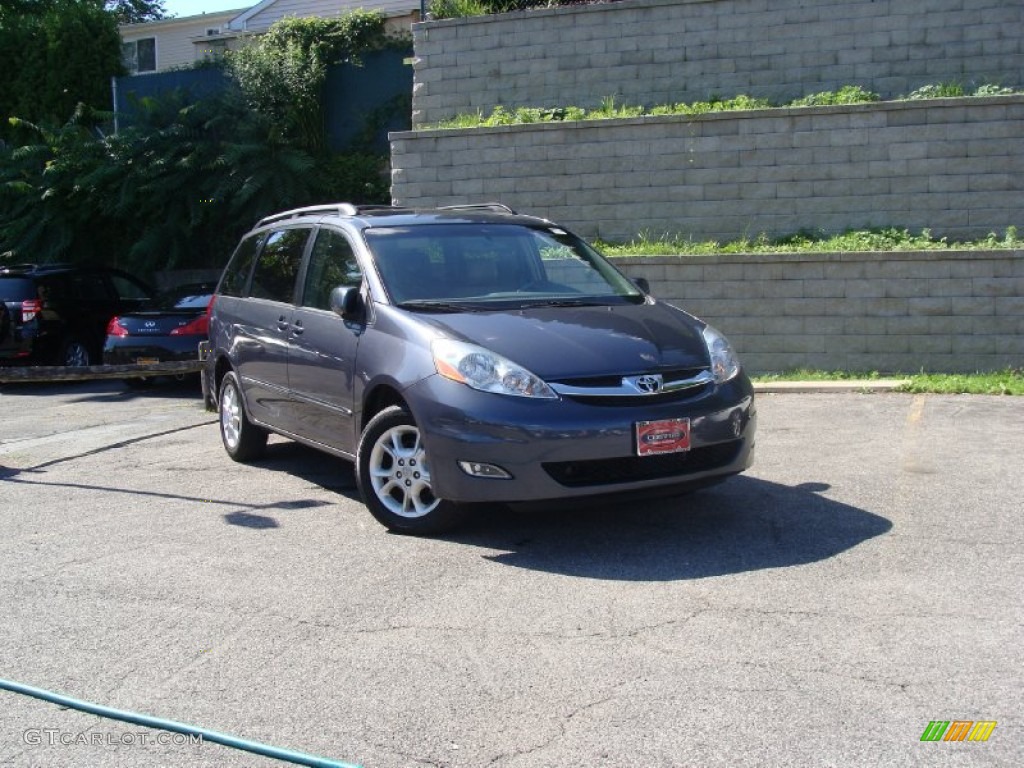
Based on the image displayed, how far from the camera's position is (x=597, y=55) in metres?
15.6

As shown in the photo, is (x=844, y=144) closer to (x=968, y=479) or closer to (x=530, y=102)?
(x=530, y=102)

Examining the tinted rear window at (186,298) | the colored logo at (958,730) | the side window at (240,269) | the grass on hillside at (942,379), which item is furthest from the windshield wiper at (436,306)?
the tinted rear window at (186,298)

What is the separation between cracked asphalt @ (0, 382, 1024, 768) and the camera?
3857 mm

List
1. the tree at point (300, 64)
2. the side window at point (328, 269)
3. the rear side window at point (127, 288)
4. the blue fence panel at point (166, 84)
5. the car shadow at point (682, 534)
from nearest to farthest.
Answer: the car shadow at point (682, 534) < the side window at point (328, 269) < the rear side window at point (127, 288) < the tree at point (300, 64) < the blue fence panel at point (166, 84)

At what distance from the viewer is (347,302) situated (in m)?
6.73

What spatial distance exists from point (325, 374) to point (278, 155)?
473 inches

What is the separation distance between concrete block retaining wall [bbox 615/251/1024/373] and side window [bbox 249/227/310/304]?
17.3 ft

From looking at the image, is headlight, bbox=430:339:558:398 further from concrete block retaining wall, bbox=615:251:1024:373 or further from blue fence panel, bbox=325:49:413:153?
blue fence panel, bbox=325:49:413:153

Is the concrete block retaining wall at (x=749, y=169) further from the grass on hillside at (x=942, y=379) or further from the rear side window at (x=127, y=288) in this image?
the rear side window at (x=127, y=288)

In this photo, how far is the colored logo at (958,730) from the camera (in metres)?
3.71

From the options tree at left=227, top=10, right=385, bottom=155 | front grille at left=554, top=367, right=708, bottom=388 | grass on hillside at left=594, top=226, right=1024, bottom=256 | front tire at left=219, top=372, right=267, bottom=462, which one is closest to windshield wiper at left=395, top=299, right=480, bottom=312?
front grille at left=554, top=367, right=708, bottom=388

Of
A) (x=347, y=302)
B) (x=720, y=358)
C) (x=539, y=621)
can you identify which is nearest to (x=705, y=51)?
(x=720, y=358)

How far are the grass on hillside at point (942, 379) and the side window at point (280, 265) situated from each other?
17.4 ft

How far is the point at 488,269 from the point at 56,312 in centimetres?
1024
